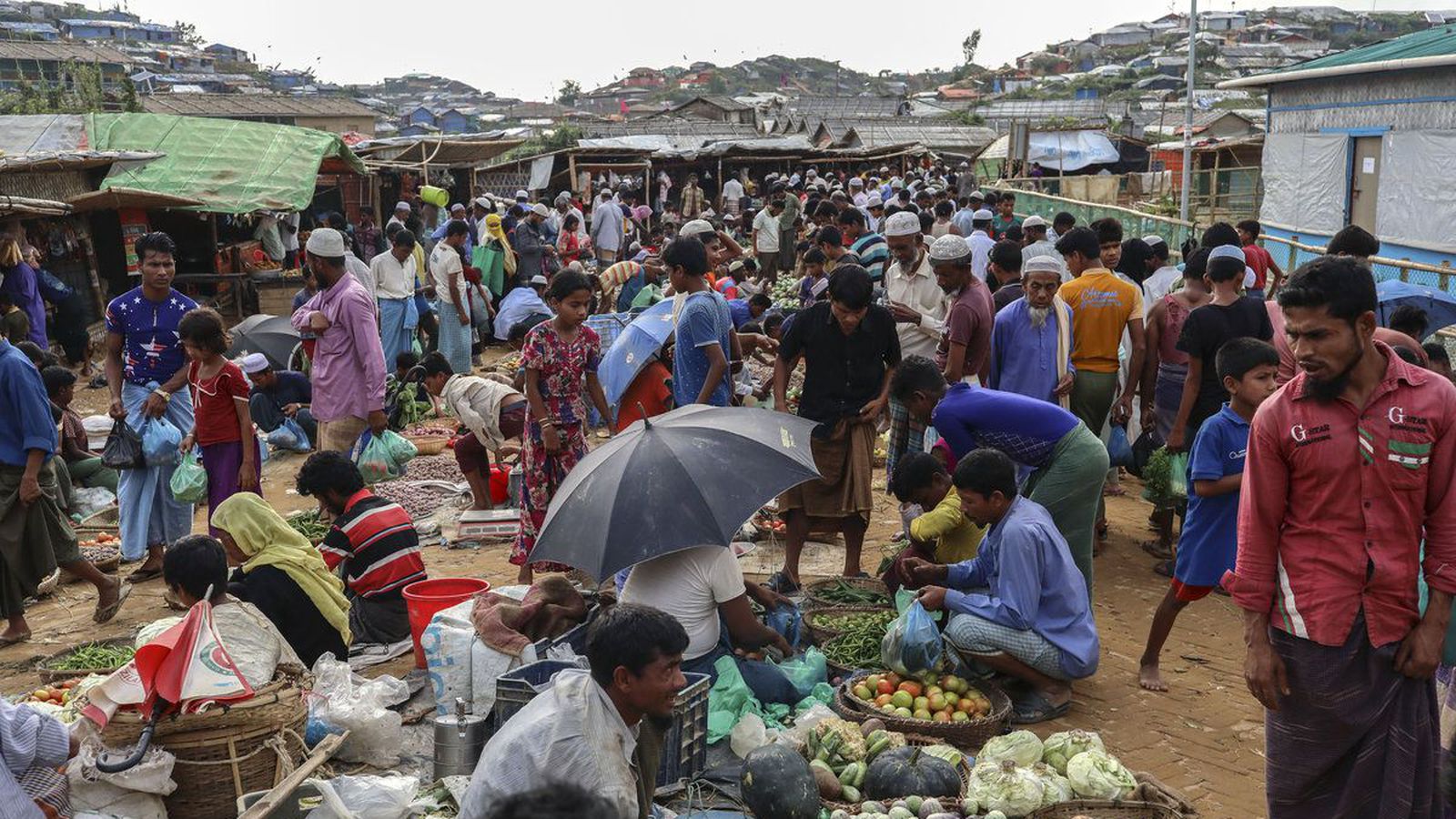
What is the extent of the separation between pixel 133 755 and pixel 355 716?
0.87 metres

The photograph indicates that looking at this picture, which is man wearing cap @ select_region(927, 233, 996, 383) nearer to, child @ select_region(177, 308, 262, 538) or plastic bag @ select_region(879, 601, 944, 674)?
plastic bag @ select_region(879, 601, 944, 674)

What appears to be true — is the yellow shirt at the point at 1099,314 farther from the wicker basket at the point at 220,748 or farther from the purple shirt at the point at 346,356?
the wicker basket at the point at 220,748

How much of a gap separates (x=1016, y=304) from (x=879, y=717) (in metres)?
2.81

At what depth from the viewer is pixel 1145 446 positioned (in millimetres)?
7707

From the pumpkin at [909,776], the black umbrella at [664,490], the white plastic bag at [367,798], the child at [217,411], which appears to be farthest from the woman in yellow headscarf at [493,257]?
the pumpkin at [909,776]

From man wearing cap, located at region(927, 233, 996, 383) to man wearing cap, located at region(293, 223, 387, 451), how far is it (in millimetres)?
3257

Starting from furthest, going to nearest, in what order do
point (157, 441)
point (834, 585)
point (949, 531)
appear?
point (157, 441) < point (834, 585) < point (949, 531)

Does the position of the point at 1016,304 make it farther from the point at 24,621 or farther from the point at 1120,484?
the point at 24,621

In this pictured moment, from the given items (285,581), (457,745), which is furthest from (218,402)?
(457,745)

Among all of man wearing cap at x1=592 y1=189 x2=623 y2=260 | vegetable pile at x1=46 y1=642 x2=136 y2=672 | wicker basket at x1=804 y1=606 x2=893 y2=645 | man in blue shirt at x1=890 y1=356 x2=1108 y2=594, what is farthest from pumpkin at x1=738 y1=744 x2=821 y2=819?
man wearing cap at x1=592 y1=189 x2=623 y2=260

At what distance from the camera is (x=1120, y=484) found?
902 centimetres

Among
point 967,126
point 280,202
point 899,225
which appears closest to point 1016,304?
point 899,225

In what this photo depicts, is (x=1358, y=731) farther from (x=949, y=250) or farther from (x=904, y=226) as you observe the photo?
(x=904, y=226)

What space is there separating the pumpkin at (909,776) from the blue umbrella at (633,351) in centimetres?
336
